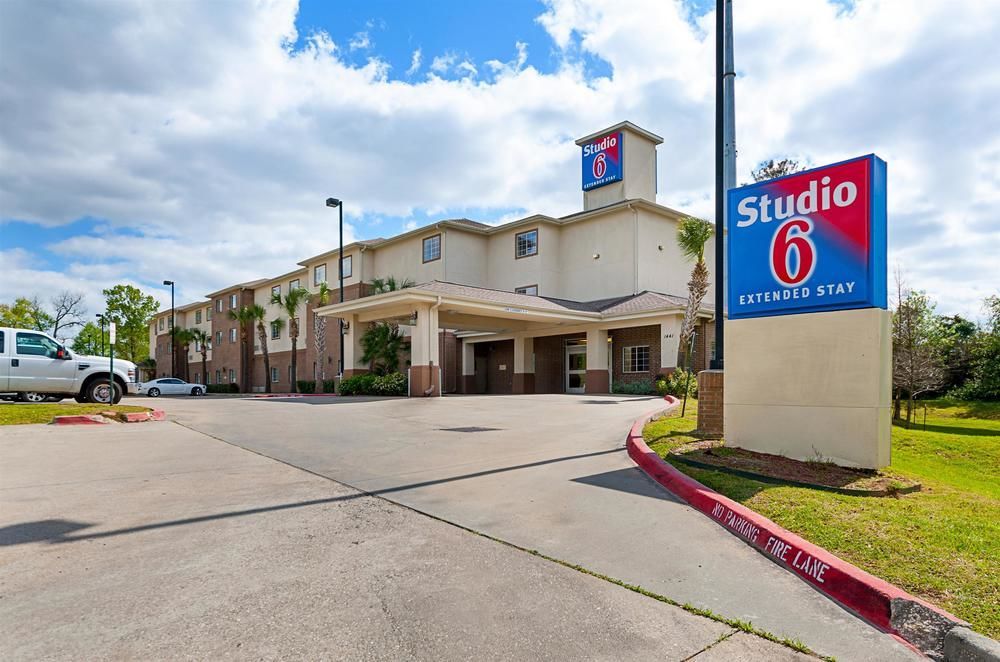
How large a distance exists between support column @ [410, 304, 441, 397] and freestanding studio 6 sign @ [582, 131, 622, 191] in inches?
576

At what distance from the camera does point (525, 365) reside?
3178cm

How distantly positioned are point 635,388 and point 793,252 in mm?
18090

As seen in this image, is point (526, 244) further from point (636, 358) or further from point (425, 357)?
point (425, 357)

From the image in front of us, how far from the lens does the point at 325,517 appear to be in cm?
553

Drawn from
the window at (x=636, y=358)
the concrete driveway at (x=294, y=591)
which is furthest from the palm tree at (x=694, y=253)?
the concrete driveway at (x=294, y=591)

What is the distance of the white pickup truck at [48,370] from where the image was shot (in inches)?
634

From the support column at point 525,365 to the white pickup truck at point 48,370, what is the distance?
18301 millimetres

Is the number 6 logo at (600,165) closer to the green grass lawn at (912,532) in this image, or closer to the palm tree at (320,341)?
the palm tree at (320,341)

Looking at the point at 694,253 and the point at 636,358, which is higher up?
the point at 694,253

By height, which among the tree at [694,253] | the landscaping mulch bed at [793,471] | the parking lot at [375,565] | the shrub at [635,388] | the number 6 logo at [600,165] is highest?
the number 6 logo at [600,165]

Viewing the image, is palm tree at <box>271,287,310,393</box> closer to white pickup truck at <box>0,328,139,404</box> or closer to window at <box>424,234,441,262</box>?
window at <box>424,234,441,262</box>

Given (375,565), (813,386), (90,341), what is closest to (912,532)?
(813,386)

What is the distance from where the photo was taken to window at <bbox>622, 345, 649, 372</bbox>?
27.2 meters

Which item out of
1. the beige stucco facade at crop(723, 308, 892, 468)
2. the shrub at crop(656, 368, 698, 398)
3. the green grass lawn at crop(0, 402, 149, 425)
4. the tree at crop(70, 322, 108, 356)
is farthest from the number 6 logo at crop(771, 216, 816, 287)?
the tree at crop(70, 322, 108, 356)
